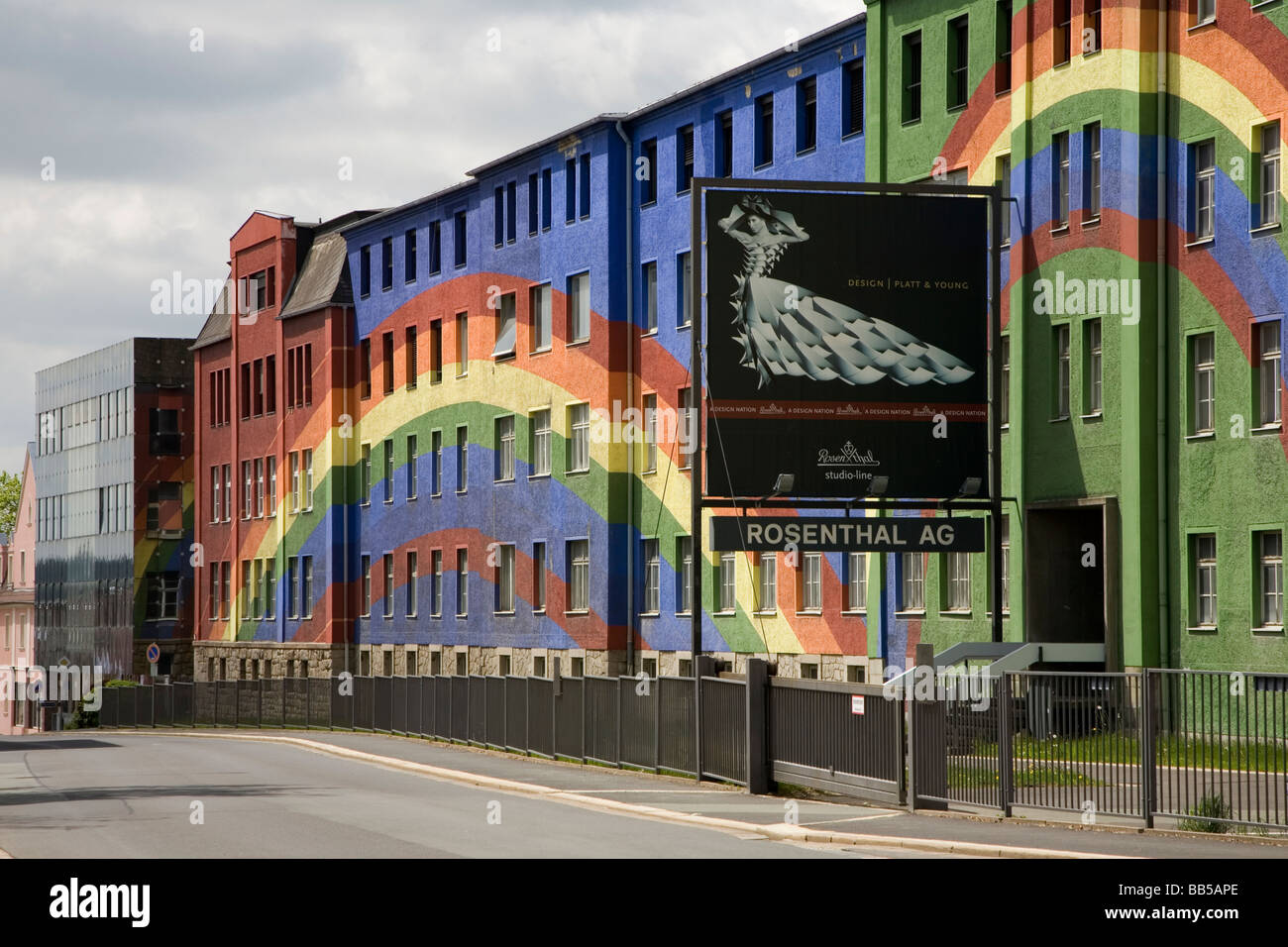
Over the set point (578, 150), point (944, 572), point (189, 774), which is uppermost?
point (578, 150)

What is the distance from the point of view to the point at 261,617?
81.8 m

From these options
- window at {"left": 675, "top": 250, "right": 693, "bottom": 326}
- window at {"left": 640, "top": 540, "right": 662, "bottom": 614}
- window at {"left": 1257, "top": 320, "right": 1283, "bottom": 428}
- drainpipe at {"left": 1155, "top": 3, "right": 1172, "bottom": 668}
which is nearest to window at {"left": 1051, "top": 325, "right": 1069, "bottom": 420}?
drainpipe at {"left": 1155, "top": 3, "right": 1172, "bottom": 668}

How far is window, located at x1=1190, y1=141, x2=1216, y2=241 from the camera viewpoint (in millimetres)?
36062

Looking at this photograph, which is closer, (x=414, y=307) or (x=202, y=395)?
(x=414, y=307)

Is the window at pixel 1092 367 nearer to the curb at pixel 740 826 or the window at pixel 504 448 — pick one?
the curb at pixel 740 826

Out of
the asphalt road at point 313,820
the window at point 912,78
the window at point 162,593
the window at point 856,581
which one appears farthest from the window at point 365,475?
the asphalt road at point 313,820

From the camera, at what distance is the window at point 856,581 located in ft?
151

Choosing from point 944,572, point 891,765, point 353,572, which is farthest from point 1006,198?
point 353,572

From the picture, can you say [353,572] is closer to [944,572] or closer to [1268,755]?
[944,572]

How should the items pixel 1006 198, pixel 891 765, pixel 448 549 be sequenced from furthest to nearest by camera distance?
1. pixel 448 549
2. pixel 1006 198
3. pixel 891 765

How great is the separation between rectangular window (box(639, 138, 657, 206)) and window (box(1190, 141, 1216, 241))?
2088cm

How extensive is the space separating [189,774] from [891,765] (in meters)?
14.7

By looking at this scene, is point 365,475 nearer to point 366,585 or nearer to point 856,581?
point 366,585
